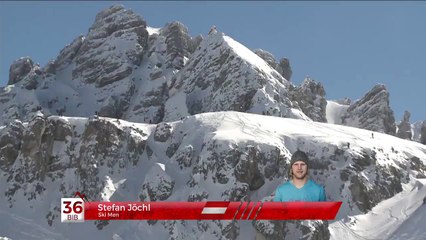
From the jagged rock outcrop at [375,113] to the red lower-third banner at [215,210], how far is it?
541ft

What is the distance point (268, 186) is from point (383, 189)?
21.9 meters

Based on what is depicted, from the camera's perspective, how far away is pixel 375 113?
575 ft

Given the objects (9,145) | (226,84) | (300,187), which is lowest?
(9,145)

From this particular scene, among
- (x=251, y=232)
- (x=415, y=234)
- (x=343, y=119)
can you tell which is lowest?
(x=343, y=119)

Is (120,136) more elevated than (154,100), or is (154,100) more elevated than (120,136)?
(120,136)

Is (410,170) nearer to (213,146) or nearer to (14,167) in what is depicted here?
(213,146)

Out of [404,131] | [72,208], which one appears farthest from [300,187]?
[404,131]

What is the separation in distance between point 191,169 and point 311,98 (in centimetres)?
8233

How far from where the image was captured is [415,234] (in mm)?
81062

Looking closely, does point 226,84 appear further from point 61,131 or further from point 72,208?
point 72,208

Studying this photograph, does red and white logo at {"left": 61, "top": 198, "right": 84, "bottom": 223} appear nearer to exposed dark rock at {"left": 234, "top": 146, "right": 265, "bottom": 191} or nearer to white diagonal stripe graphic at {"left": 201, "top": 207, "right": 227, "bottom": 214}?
white diagonal stripe graphic at {"left": 201, "top": 207, "right": 227, "bottom": 214}

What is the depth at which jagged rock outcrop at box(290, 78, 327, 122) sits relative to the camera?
540 ft

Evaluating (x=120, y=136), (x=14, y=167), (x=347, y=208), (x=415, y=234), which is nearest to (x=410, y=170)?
(x=347, y=208)
